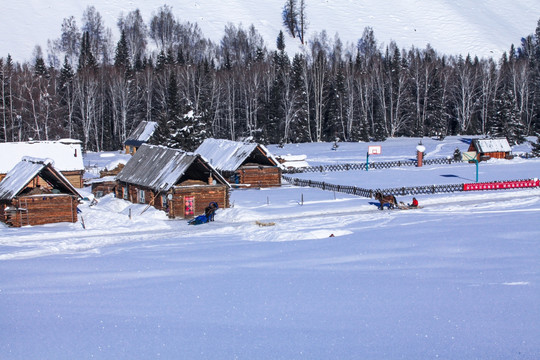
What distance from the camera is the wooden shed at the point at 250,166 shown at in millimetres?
47531

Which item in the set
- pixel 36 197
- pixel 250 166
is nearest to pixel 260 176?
pixel 250 166

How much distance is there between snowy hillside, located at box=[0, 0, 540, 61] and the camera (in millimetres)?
126062

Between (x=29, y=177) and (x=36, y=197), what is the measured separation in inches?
45.2

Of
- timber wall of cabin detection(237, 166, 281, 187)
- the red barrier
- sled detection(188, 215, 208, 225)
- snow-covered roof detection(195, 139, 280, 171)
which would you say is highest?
snow-covered roof detection(195, 139, 280, 171)

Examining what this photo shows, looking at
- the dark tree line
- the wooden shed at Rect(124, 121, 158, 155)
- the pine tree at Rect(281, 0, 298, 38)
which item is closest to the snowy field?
the wooden shed at Rect(124, 121, 158, 155)

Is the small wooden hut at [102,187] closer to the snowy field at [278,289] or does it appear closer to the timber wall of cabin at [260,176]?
the timber wall of cabin at [260,176]

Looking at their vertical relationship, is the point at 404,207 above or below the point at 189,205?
below

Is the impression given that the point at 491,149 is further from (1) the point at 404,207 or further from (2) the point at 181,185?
(2) the point at 181,185

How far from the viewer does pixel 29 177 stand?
32219mm

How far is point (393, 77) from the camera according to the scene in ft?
307

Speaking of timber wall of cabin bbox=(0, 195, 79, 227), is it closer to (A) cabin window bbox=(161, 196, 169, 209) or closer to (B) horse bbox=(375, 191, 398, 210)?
(A) cabin window bbox=(161, 196, 169, 209)

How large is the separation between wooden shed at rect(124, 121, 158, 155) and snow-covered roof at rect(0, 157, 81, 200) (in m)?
34.8

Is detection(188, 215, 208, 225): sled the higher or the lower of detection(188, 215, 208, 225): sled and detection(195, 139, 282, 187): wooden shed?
the lower

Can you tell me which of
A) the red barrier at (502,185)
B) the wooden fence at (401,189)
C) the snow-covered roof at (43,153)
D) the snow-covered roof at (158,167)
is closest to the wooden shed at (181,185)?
the snow-covered roof at (158,167)
